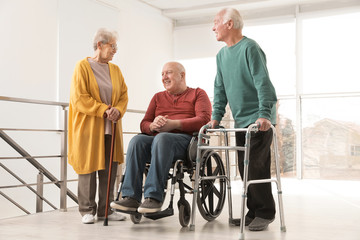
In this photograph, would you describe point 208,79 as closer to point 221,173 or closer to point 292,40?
point 292,40

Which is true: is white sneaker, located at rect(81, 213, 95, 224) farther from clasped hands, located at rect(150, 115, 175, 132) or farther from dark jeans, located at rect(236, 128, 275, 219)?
dark jeans, located at rect(236, 128, 275, 219)

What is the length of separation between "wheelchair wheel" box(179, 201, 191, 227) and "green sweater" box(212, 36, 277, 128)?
0.54m

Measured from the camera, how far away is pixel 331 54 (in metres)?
7.17

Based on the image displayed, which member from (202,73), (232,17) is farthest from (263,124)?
(202,73)

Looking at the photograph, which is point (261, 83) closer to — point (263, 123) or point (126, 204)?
point (263, 123)

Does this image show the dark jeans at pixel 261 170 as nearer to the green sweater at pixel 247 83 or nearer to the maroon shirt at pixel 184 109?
the green sweater at pixel 247 83

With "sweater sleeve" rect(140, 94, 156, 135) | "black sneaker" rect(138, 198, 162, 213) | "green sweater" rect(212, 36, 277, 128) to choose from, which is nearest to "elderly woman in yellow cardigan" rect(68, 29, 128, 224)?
"sweater sleeve" rect(140, 94, 156, 135)

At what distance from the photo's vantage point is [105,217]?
9.50 feet

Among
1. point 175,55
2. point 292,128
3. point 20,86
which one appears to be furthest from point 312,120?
point 20,86

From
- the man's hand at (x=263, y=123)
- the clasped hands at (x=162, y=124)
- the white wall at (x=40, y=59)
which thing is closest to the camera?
the man's hand at (x=263, y=123)

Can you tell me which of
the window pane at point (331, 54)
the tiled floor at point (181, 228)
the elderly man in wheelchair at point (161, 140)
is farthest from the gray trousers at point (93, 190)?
the window pane at point (331, 54)

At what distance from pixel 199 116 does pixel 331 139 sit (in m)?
4.87

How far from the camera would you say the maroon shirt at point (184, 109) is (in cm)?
296

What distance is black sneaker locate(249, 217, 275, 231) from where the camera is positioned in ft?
8.81
